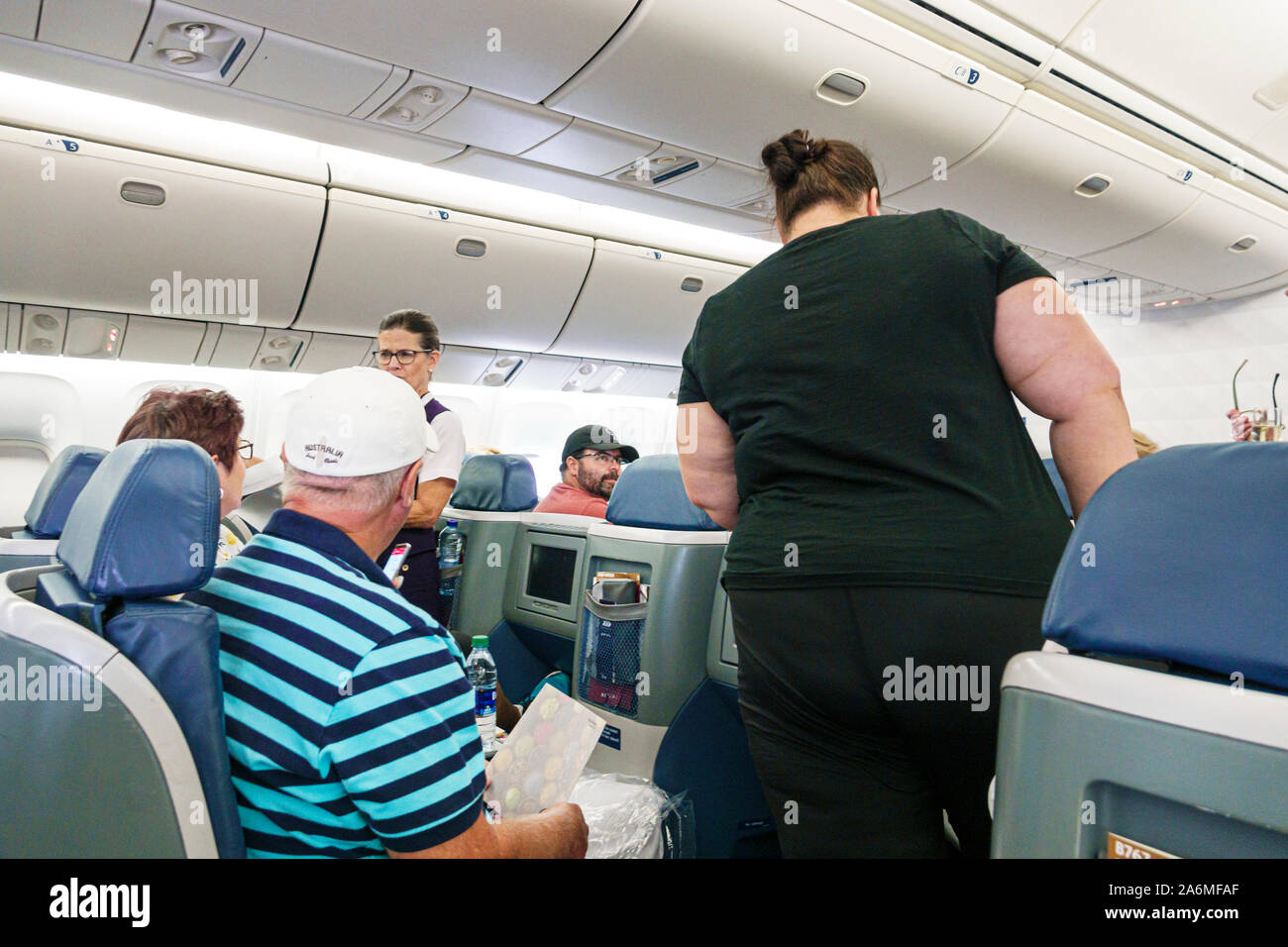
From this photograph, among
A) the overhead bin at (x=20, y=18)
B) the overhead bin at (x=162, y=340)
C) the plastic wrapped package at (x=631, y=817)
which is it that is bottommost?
the plastic wrapped package at (x=631, y=817)

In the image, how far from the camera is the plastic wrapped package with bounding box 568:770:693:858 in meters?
2.23

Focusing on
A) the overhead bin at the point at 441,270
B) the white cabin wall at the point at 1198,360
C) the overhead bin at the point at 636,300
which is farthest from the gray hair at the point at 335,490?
the white cabin wall at the point at 1198,360

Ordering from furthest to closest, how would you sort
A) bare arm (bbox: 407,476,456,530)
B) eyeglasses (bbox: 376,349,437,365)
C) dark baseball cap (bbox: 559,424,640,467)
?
dark baseball cap (bbox: 559,424,640,467), eyeglasses (bbox: 376,349,437,365), bare arm (bbox: 407,476,456,530)

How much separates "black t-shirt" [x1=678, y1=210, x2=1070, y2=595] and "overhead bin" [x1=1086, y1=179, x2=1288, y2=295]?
4570mm

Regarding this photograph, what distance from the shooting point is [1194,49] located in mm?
3523

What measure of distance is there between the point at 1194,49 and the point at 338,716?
4.34m

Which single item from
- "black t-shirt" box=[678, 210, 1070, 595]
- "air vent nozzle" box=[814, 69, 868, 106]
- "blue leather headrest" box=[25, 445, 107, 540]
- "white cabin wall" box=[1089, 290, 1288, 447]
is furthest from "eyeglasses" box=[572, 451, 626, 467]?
"white cabin wall" box=[1089, 290, 1288, 447]

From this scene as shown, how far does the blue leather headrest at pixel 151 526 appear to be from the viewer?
1.03m

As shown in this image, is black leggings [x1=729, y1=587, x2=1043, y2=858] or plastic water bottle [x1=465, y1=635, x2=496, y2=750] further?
plastic water bottle [x1=465, y1=635, x2=496, y2=750]

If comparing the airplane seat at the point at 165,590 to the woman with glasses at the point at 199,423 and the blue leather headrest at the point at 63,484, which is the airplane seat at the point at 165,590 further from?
the blue leather headrest at the point at 63,484

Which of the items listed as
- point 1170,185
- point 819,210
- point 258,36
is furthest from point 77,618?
A: point 1170,185

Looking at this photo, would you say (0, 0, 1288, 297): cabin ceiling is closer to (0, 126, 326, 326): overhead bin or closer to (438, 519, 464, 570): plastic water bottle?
(0, 126, 326, 326): overhead bin

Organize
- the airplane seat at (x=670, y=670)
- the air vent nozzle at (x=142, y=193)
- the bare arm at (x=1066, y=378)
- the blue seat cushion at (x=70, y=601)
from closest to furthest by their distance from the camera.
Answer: the blue seat cushion at (x=70, y=601) → the bare arm at (x=1066, y=378) → the airplane seat at (x=670, y=670) → the air vent nozzle at (x=142, y=193)

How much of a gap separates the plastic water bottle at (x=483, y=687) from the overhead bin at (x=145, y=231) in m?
2.91
